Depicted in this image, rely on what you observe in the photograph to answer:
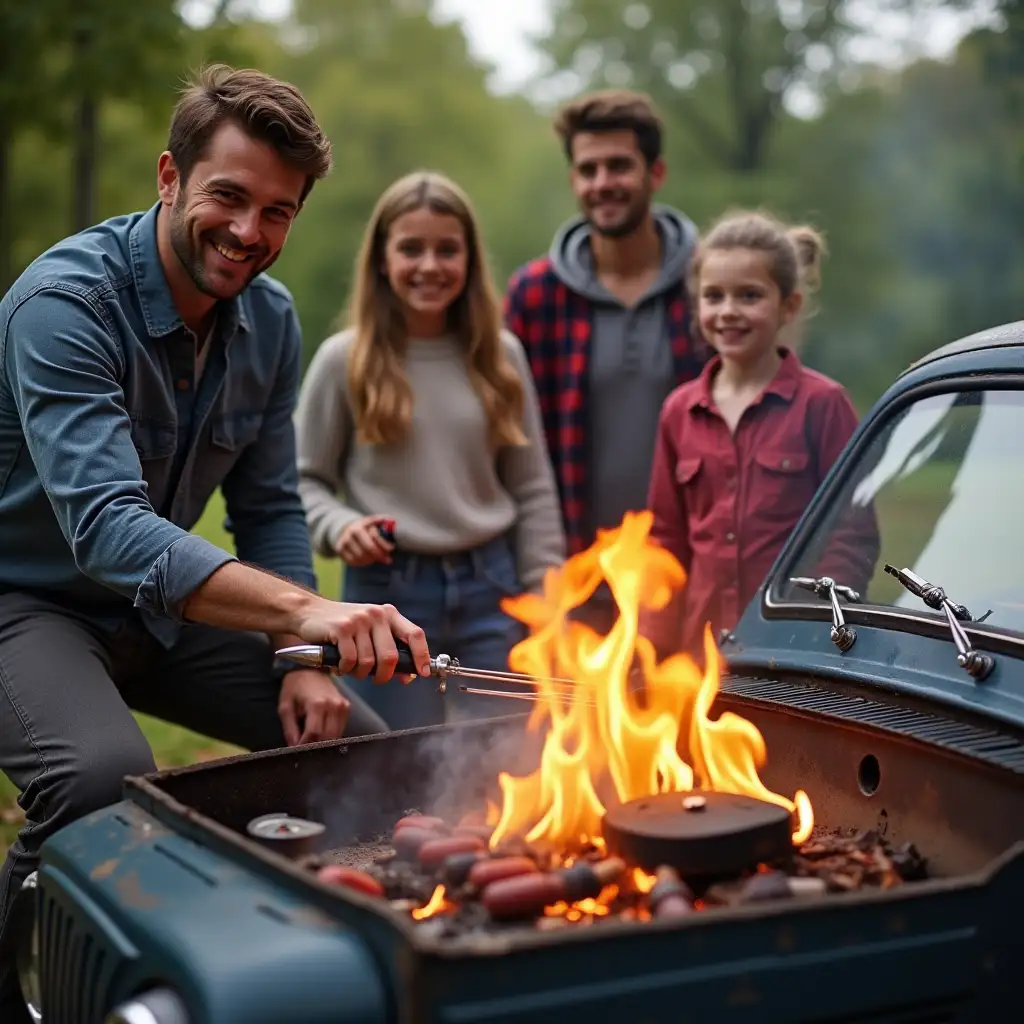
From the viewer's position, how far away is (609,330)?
5.07 metres

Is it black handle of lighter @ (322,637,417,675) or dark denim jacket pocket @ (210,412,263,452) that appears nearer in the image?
black handle of lighter @ (322,637,417,675)

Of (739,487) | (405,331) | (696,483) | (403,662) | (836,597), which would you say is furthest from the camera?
(405,331)

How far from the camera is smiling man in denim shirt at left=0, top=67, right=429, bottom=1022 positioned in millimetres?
2941

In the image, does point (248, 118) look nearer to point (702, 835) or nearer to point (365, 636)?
point (365, 636)

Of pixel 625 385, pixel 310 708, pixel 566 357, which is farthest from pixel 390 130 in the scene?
pixel 310 708

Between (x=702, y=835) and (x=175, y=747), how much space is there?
5433 millimetres

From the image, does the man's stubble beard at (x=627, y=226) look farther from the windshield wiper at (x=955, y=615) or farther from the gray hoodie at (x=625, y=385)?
the windshield wiper at (x=955, y=615)

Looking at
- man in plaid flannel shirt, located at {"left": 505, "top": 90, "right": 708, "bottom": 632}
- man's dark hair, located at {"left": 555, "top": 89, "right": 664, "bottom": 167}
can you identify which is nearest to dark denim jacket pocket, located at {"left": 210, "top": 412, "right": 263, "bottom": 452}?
man in plaid flannel shirt, located at {"left": 505, "top": 90, "right": 708, "bottom": 632}

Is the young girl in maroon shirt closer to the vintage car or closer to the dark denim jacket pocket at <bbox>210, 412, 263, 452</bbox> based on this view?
the vintage car

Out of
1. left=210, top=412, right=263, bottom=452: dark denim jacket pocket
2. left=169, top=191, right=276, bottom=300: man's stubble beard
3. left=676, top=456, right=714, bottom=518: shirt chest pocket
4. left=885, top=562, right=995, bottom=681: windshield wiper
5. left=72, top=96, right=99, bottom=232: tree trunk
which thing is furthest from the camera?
left=72, top=96, right=99, bottom=232: tree trunk

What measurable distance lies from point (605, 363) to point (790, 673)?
6.96 ft

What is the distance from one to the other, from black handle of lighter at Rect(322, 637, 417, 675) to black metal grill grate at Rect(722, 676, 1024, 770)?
760 mm

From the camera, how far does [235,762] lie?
9.25 feet

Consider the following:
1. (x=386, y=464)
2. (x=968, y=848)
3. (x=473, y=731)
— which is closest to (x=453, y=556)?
(x=386, y=464)
